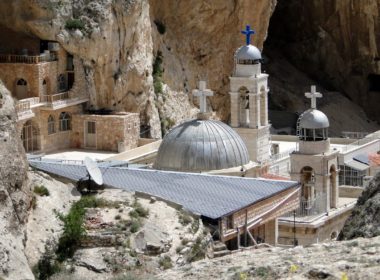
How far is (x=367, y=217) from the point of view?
15312mm

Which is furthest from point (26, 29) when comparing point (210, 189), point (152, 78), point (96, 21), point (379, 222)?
point (379, 222)

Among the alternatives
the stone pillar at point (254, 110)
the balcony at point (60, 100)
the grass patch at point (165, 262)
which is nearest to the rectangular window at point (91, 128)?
the balcony at point (60, 100)

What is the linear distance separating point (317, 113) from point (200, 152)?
5.00 metres

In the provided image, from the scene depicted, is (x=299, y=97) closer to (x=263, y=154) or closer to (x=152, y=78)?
(x=152, y=78)

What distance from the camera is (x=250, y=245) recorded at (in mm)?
30734

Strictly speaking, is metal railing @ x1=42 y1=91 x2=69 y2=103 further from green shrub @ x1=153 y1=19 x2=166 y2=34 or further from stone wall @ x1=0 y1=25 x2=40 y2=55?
green shrub @ x1=153 y1=19 x2=166 y2=34

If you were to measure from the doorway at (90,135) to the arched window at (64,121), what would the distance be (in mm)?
736

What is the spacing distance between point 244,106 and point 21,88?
28.9 feet

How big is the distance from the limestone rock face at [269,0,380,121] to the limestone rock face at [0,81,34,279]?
52188 mm

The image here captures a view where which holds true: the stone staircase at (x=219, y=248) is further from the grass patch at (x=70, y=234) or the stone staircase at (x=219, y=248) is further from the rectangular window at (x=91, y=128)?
the rectangular window at (x=91, y=128)

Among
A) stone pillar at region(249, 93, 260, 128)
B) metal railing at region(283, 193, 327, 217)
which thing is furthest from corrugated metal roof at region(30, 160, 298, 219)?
stone pillar at region(249, 93, 260, 128)

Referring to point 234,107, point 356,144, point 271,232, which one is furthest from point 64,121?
point 271,232

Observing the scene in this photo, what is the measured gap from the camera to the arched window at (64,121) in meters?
52.2

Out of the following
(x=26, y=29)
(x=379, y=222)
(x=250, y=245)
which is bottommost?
(x=250, y=245)
